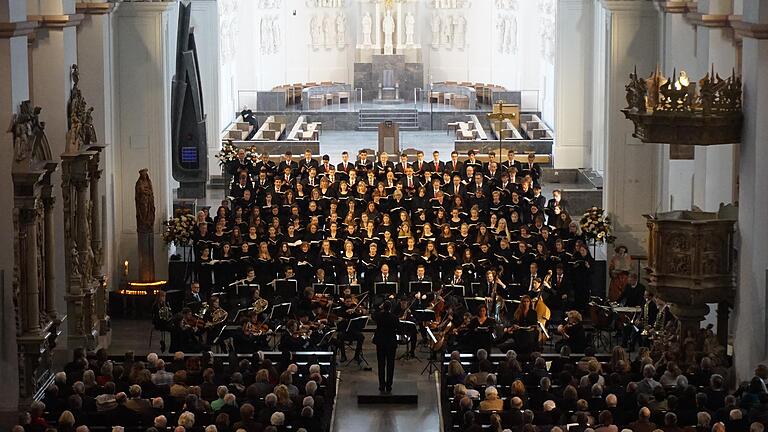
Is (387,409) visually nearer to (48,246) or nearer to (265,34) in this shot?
(48,246)

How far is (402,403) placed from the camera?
20.3 m

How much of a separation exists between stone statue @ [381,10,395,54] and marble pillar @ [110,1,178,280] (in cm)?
2242

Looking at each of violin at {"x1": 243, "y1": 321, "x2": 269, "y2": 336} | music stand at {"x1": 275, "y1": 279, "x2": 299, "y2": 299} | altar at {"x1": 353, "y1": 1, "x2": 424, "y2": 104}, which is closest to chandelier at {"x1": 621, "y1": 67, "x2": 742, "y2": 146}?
violin at {"x1": 243, "y1": 321, "x2": 269, "y2": 336}

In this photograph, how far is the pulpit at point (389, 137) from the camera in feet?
116

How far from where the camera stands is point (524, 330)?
2091 centimetres

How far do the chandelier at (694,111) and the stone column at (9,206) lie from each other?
747 centimetres

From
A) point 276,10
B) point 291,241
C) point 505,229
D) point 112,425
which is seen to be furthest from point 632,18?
point 276,10

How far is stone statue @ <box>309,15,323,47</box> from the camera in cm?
4831

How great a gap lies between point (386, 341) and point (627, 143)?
8.14 m

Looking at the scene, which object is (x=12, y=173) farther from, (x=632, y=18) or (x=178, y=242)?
(x=632, y=18)

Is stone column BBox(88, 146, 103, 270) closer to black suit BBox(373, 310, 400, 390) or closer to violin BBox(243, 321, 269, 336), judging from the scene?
violin BBox(243, 321, 269, 336)

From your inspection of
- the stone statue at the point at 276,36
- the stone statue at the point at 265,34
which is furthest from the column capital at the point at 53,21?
the stone statue at the point at 276,36

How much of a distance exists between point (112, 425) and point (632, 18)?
13248mm

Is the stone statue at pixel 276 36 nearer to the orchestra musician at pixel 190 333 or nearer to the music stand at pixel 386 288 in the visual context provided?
the music stand at pixel 386 288
